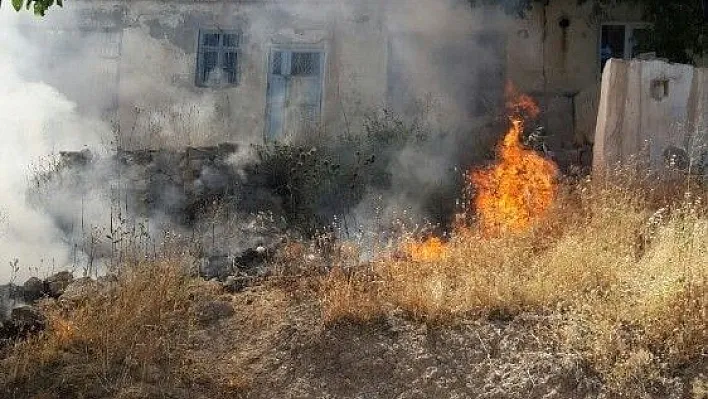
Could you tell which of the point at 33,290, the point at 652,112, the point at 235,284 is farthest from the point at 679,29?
the point at 33,290

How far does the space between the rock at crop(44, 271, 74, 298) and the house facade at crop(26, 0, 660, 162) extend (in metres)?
6.14

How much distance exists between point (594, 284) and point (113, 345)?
137 inches

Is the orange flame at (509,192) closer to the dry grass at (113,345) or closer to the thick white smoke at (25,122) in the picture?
the dry grass at (113,345)

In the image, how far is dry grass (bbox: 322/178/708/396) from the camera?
468 centimetres

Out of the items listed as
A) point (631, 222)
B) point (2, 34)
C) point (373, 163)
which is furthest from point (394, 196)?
point (2, 34)

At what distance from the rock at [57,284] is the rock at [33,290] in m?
0.06

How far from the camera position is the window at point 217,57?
1369cm

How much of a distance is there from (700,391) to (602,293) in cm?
107

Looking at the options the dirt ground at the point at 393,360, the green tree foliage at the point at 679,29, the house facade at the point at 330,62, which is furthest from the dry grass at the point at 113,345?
the green tree foliage at the point at 679,29

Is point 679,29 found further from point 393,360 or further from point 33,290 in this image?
point 33,290

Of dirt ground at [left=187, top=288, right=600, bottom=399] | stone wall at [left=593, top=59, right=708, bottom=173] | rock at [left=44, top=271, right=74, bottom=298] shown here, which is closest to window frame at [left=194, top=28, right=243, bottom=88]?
rock at [left=44, top=271, right=74, bottom=298]

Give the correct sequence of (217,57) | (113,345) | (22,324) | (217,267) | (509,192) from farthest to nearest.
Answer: (217,57)
(509,192)
(217,267)
(22,324)
(113,345)

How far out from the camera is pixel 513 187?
865cm

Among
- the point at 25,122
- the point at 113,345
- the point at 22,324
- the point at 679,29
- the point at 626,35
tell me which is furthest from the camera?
the point at 25,122
